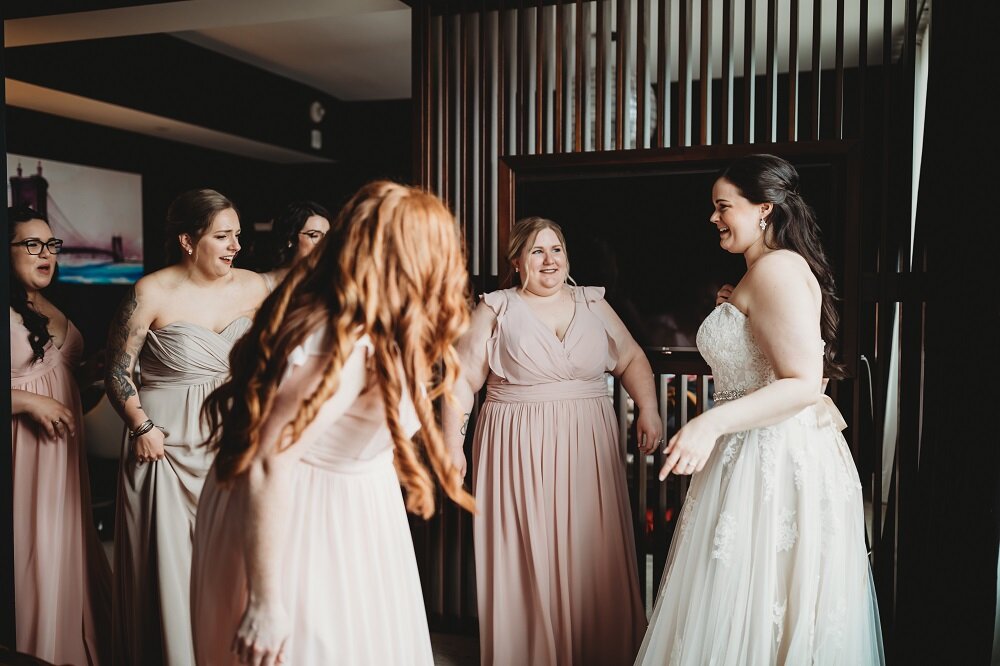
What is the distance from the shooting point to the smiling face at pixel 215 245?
280cm

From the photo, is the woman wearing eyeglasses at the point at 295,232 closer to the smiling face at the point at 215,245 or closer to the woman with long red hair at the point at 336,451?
the smiling face at the point at 215,245

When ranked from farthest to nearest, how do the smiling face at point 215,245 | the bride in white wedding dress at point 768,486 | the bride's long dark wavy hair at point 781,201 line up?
the smiling face at point 215,245, the bride's long dark wavy hair at point 781,201, the bride in white wedding dress at point 768,486

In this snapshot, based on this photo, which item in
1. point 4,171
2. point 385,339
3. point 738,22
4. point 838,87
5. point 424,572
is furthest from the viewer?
point 738,22

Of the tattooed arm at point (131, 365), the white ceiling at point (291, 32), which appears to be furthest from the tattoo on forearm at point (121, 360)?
the white ceiling at point (291, 32)

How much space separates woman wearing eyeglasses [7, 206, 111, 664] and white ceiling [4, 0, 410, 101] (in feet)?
3.72

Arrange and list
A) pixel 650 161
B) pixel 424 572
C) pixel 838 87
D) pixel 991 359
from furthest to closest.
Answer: pixel 424 572, pixel 650 161, pixel 838 87, pixel 991 359

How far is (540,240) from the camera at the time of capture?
9.25 feet

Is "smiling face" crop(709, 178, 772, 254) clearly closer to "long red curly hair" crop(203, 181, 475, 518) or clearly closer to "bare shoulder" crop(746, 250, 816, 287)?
"bare shoulder" crop(746, 250, 816, 287)

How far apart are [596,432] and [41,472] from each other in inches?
73.7

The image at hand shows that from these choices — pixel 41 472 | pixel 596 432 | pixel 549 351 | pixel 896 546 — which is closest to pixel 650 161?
pixel 549 351

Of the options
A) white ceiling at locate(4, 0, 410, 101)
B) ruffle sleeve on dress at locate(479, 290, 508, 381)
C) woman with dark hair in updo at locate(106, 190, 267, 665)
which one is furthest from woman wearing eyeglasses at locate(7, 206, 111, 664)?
ruffle sleeve on dress at locate(479, 290, 508, 381)

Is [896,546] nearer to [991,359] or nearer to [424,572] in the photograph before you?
[991,359]

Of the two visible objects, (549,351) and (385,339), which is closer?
(385,339)

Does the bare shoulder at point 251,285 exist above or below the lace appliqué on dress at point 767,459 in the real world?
above
